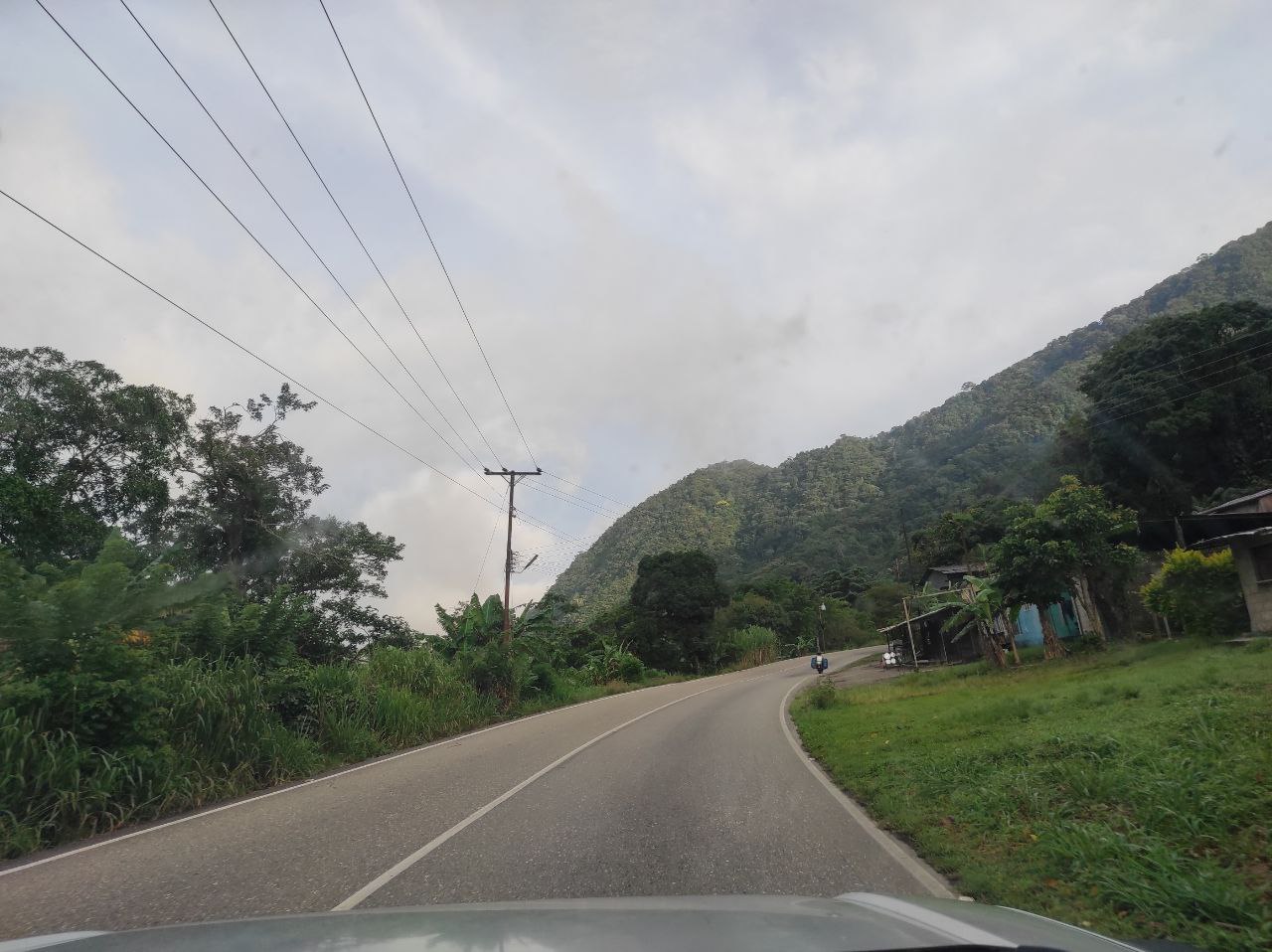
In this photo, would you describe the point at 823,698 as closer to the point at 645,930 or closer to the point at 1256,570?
the point at 1256,570

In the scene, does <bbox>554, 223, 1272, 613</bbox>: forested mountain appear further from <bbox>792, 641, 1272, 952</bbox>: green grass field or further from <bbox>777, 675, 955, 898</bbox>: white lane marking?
<bbox>777, 675, 955, 898</bbox>: white lane marking

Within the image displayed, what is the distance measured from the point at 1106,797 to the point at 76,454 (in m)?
27.8

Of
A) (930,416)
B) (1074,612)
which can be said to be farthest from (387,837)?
(930,416)

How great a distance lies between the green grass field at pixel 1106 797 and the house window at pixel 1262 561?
6.30 m

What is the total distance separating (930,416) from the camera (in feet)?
317

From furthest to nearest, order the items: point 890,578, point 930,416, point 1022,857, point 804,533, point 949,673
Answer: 1. point 930,416
2. point 804,533
3. point 890,578
4. point 949,673
5. point 1022,857

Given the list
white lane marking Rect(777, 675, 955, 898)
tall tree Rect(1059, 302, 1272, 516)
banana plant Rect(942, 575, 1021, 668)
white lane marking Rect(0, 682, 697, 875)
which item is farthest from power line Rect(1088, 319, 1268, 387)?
white lane marking Rect(0, 682, 697, 875)

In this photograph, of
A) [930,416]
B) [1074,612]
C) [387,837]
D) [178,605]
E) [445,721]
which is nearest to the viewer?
[387,837]

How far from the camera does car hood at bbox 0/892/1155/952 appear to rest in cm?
225

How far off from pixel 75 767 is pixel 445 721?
988 cm

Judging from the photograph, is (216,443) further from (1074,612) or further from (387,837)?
(1074,612)

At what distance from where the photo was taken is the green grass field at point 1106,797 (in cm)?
398

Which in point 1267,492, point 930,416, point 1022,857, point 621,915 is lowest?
point 1022,857

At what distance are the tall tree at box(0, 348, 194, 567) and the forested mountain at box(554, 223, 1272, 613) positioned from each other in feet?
121
